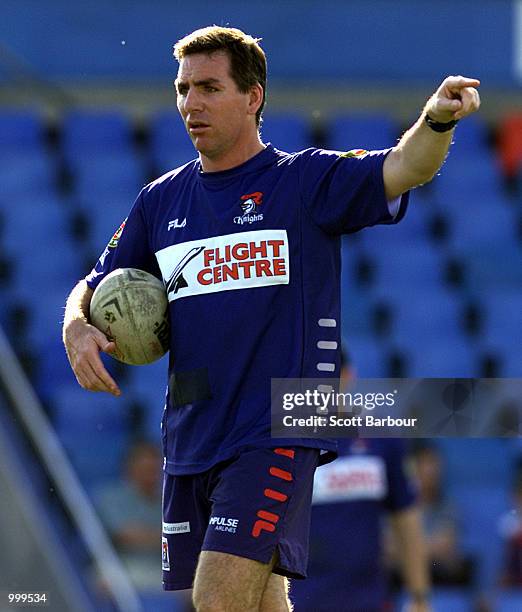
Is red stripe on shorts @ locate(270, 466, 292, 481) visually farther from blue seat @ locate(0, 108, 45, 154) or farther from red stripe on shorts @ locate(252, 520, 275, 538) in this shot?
blue seat @ locate(0, 108, 45, 154)

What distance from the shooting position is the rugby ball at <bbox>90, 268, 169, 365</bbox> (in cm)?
554

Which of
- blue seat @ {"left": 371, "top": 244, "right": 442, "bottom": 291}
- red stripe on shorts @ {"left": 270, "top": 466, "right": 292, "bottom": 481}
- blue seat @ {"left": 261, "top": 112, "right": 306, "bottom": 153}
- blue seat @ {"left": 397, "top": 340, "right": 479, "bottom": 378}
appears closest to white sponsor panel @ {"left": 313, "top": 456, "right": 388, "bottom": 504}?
red stripe on shorts @ {"left": 270, "top": 466, "right": 292, "bottom": 481}

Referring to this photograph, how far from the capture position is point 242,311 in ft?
17.6

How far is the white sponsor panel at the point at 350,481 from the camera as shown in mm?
7918

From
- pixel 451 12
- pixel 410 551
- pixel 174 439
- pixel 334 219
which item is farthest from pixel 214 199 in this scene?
pixel 451 12

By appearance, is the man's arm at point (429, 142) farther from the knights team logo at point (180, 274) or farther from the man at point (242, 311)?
the knights team logo at point (180, 274)

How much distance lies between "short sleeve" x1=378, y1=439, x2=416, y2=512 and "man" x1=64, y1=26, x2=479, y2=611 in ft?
8.86

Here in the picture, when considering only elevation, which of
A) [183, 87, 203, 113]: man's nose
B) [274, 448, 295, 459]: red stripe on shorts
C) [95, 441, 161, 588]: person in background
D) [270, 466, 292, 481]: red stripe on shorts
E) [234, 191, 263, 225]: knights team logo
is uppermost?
[183, 87, 203, 113]: man's nose

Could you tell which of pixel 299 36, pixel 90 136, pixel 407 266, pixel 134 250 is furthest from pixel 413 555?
pixel 299 36

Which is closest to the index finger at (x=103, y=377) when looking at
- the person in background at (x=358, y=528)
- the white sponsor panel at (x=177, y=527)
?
the white sponsor panel at (x=177, y=527)

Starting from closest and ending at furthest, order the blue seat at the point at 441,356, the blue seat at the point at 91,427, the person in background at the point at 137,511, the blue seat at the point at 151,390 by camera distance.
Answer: the person in background at the point at 137,511, the blue seat at the point at 91,427, the blue seat at the point at 151,390, the blue seat at the point at 441,356

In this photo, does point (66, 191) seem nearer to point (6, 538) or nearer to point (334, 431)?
point (6, 538)

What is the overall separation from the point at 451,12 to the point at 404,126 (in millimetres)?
1225

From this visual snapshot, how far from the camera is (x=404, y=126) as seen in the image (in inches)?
566
